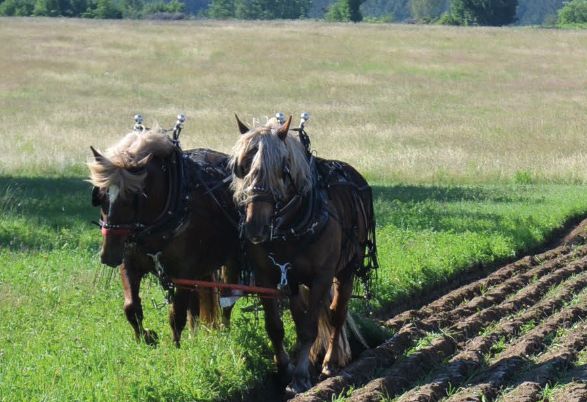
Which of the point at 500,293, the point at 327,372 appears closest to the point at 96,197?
the point at 327,372

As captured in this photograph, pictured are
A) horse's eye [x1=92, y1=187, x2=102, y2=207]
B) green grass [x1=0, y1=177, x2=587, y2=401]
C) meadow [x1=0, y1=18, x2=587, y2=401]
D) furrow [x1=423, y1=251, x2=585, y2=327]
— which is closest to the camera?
green grass [x1=0, y1=177, x2=587, y2=401]

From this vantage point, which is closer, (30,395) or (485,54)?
(30,395)

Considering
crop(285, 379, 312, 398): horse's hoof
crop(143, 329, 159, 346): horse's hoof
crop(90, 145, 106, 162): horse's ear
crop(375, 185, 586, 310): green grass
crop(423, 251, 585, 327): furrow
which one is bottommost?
crop(375, 185, 586, 310): green grass

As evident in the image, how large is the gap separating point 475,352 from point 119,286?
4181 millimetres

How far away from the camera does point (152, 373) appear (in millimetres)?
7898

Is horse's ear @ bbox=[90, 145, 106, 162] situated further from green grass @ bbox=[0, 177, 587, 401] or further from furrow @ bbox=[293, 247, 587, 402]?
furrow @ bbox=[293, 247, 587, 402]

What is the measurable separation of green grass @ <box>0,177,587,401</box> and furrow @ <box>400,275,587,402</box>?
1.37 m

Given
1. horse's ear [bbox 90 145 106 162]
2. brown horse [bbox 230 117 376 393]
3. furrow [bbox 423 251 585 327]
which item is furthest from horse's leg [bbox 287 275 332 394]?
furrow [bbox 423 251 585 327]

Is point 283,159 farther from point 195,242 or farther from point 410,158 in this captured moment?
point 410,158

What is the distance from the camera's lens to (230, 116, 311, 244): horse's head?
7.88 meters

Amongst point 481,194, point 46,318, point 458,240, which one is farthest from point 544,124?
point 46,318

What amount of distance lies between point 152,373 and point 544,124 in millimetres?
29775

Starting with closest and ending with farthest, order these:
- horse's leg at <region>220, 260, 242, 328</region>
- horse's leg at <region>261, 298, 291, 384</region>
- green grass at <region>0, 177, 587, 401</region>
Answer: green grass at <region>0, 177, 587, 401</region> < horse's leg at <region>261, 298, 291, 384</region> < horse's leg at <region>220, 260, 242, 328</region>

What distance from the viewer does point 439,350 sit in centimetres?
925
